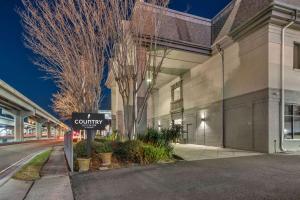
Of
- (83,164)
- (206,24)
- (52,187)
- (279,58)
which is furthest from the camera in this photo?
(206,24)

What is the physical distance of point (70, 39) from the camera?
11320 mm

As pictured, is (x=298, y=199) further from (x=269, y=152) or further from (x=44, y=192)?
(x=269, y=152)

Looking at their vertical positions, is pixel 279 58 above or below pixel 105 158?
above

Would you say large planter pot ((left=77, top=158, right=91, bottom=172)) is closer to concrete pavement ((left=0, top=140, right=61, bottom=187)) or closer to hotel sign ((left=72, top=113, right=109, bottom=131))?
hotel sign ((left=72, top=113, right=109, bottom=131))

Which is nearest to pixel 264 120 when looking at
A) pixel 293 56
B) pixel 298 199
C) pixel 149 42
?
pixel 293 56

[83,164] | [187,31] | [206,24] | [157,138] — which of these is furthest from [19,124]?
[83,164]

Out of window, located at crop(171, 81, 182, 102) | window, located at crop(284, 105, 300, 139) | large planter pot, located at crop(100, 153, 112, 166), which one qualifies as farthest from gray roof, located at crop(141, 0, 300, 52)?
large planter pot, located at crop(100, 153, 112, 166)

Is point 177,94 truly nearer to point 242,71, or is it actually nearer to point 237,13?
point 242,71

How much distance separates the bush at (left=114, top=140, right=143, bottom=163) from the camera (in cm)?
955

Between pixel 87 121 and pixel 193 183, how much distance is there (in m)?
4.76

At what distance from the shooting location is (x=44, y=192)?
19.1 ft

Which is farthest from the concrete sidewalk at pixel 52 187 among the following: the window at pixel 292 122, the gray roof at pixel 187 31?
the window at pixel 292 122

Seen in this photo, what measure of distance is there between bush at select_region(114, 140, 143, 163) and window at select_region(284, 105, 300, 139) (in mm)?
8773

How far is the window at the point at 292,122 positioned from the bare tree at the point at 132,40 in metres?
A: 8.27
